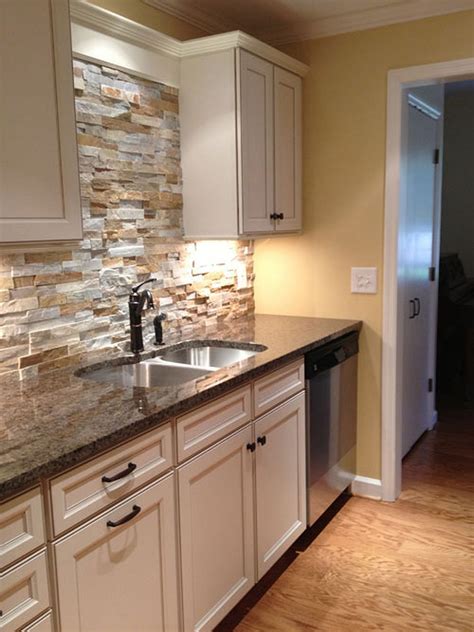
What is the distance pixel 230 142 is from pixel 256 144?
16 centimetres

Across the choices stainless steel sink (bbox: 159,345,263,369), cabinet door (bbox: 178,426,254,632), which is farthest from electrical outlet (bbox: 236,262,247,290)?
cabinet door (bbox: 178,426,254,632)

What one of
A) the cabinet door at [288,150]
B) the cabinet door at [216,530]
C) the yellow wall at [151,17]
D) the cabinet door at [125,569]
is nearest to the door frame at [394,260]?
the cabinet door at [288,150]

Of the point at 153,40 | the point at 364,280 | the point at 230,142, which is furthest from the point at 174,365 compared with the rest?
the point at 153,40

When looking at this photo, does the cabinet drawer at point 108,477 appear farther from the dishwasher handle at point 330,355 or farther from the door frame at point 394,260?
the door frame at point 394,260

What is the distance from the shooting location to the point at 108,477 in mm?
1560

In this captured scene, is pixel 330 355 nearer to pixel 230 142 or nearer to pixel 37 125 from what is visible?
pixel 230 142

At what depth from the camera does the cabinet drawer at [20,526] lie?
128 centimetres

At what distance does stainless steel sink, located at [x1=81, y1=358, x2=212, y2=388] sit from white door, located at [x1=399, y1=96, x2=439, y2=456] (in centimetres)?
139

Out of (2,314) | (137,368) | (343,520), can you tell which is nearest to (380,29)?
(137,368)

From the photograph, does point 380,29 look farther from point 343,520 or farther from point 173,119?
point 343,520

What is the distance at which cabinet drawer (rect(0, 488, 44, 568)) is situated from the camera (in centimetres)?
128

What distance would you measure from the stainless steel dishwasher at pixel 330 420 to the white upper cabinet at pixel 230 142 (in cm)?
69

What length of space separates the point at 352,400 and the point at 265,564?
1.08m

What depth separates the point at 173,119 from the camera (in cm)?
275
